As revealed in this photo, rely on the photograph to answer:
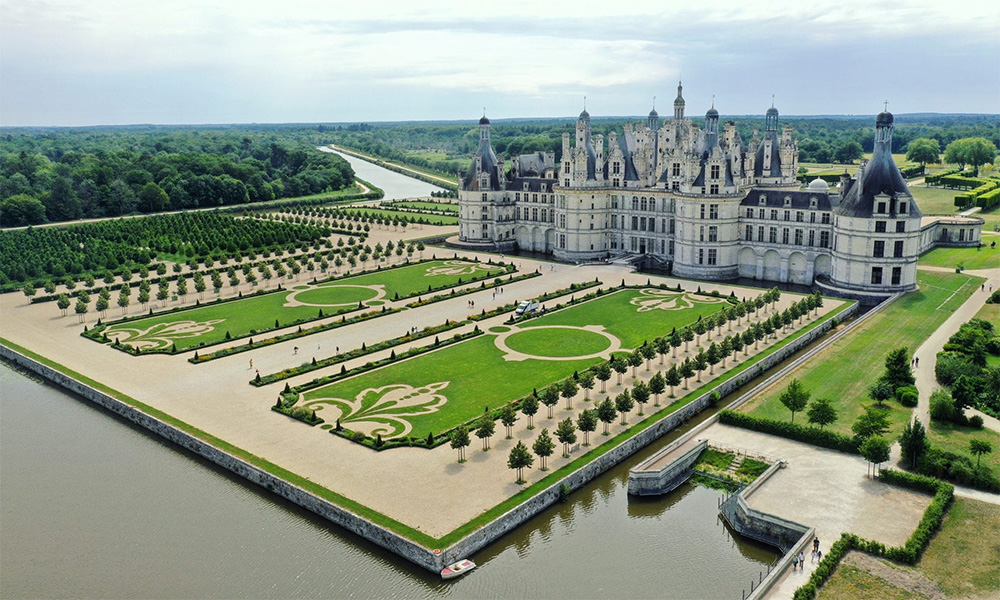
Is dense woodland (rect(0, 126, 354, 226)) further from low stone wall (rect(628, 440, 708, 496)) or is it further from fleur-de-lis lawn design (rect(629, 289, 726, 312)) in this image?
low stone wall (rect(628, 440, 708, 496))

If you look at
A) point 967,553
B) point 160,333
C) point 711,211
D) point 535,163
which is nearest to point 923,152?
point 535,163

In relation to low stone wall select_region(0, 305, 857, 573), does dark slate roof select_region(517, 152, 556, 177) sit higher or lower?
higher

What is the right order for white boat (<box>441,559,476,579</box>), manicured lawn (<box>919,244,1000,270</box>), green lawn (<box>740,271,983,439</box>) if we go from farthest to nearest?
manicured lawn (<box>919,244,1000,270</box>) → green lawn (<box>740,271,983,439</box>) → white boat (<box>441,559,476,579</box>)

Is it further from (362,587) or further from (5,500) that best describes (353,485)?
(5,500)

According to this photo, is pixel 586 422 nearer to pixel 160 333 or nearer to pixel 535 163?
pixel 160 333

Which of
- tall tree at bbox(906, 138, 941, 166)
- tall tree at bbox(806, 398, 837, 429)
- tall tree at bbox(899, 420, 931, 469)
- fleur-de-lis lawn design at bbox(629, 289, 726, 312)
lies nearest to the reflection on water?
tall tree at bbox(806, 398, 837, 429)
